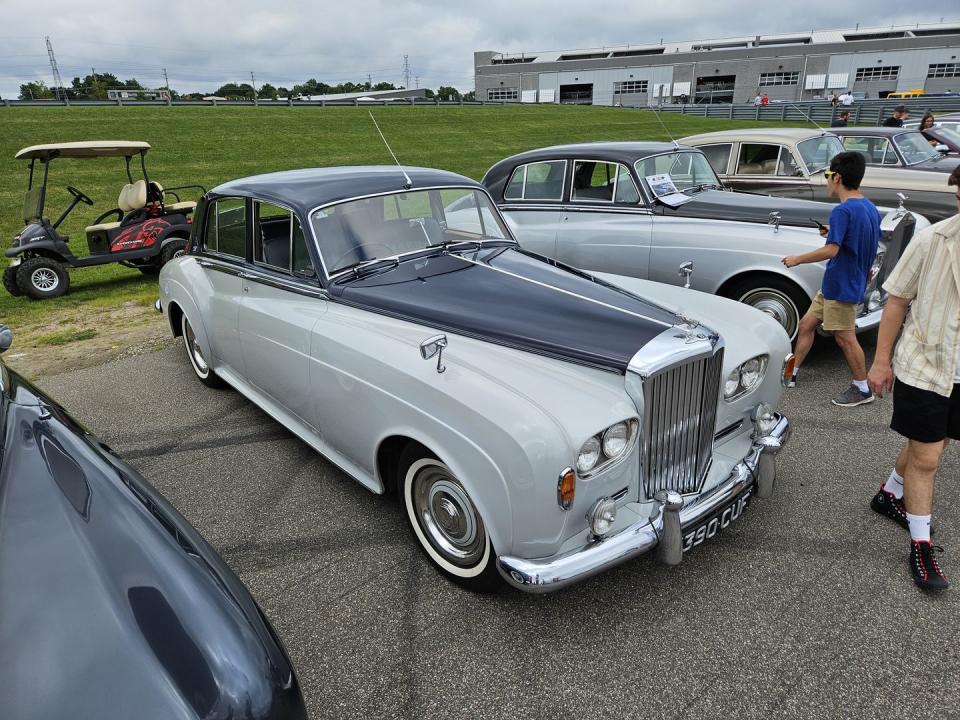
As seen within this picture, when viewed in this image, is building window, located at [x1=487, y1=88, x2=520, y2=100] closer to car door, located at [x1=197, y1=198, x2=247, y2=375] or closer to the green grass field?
the green grass field

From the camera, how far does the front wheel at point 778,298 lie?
538 centimetres

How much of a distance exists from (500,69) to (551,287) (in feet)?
310

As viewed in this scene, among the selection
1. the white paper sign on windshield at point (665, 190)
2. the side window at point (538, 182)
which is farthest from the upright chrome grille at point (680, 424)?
the side window at point (538, 182)

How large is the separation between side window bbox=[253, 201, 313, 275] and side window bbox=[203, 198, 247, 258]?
193 millimetres

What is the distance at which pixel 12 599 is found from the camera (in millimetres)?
1553

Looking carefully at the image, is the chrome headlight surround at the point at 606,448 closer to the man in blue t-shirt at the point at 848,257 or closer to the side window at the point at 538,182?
the man in blue t-shirt at the point at 848,257

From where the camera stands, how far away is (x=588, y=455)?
2.40 meters

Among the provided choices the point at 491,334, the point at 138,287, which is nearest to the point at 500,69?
the point at 138,287

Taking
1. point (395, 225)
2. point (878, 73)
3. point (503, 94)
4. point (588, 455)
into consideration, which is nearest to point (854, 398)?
point (588, 455)

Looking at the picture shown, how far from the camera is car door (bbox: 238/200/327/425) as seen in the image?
3543 millimetres

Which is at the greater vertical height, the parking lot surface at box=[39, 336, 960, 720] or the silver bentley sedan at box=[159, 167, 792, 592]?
the silver bentley sedan at box=[159, 167, 792, 592]

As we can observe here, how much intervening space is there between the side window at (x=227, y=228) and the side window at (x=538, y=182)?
10.8 feet

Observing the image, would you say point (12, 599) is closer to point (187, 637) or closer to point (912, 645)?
point (187, 637)

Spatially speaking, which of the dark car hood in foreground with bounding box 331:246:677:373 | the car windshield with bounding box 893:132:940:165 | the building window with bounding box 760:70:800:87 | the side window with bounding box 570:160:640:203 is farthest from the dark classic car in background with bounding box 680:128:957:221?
the building window with bounding box 760:70:800:87
